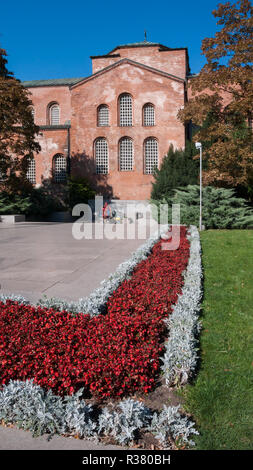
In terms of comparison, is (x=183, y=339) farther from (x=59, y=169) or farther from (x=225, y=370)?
(x=59, y=169)

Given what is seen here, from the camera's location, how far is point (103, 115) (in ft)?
99.6

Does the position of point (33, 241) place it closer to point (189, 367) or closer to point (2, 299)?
point (2, 299)

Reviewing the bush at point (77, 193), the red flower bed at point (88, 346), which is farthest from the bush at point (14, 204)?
the red flower bed at point (88, 346)

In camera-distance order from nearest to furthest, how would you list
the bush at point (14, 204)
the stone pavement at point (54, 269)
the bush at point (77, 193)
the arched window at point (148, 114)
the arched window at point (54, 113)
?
the stone pavement at point (54, 269)
the bush at point (14, 204)
the bush at point (77, 193)
the arched window at point (148, 114)
the arched window at point (54, 113)

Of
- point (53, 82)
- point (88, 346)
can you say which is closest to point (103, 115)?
point (53, 82)

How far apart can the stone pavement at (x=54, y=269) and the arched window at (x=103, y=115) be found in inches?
751

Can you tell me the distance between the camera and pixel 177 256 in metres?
9.14

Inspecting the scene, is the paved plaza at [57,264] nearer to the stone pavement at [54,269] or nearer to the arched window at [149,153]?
the stone pavement at [54,269]

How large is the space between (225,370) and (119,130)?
28.0 meters

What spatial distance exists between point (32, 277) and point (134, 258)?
2455 millimetres

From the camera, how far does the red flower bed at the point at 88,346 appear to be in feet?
10.6

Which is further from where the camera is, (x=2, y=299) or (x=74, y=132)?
(x=74, y=132)
